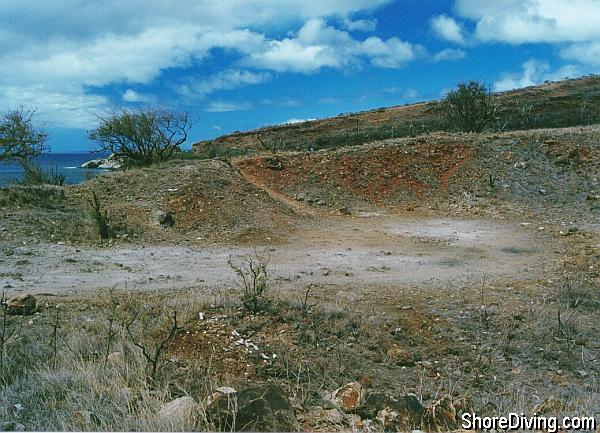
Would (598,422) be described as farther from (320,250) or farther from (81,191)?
(81,191)

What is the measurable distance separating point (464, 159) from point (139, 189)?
939 centimetres

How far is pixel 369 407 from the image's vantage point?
4.46m

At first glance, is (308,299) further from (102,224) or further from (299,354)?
(102,224)

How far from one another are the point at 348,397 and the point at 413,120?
1403 inches

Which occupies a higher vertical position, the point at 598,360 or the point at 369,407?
the point at 369,407

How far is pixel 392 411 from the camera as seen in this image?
4273mm

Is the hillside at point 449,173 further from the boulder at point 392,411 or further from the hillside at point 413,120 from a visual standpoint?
the hillside at point 413,120

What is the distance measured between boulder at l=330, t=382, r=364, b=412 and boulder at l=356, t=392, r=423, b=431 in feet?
0.22

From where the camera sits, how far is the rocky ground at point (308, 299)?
4.43m

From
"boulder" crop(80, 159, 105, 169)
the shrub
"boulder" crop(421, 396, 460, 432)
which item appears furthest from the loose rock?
"boulder" crop(80, 159, 105, 169)

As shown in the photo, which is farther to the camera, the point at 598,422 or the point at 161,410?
the point at 598,422

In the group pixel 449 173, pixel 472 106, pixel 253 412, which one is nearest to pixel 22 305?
pixel 253 412

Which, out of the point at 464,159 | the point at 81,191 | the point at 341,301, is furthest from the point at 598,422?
the point at 464,159

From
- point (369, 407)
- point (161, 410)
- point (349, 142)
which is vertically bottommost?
point (369, 407)
